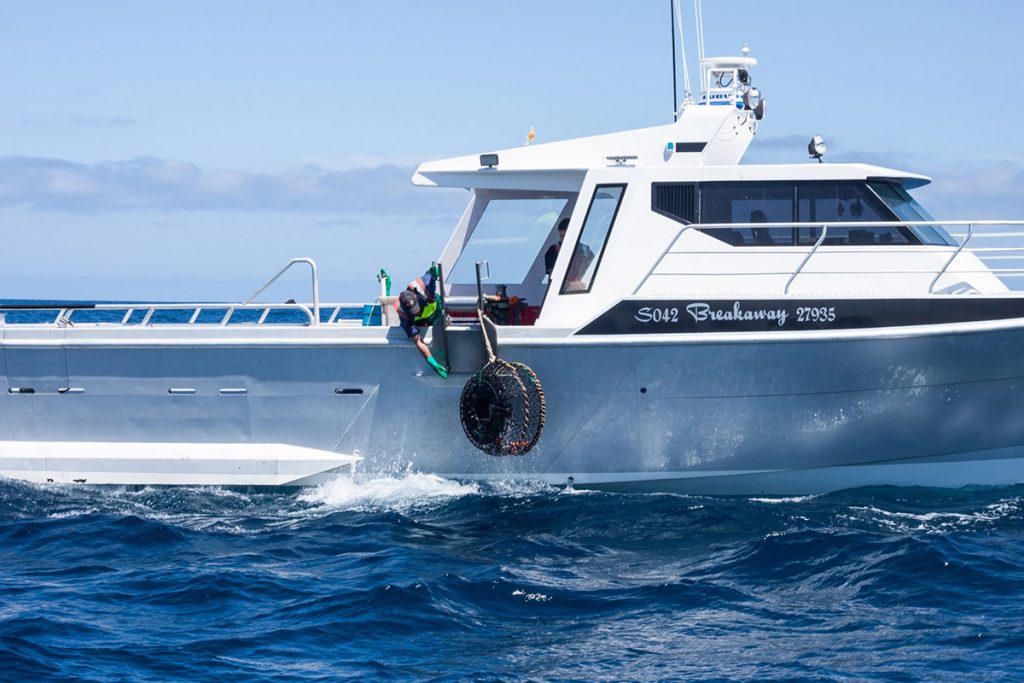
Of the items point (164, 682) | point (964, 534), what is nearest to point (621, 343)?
point (964, 534)

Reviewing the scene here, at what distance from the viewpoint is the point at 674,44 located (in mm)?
13352

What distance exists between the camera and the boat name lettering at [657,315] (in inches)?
431

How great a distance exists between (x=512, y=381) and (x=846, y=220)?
3545mm

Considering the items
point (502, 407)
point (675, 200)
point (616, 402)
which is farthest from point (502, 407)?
point (675, 200)

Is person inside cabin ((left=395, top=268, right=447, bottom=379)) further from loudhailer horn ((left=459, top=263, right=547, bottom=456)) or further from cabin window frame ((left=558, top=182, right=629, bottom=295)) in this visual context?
cabin window frame ((left=558, top=182, right=629, bottom=295))

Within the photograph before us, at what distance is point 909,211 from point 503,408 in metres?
4.37

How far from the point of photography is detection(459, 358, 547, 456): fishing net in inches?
427

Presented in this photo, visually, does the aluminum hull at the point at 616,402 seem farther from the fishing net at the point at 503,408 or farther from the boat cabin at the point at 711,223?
the boat cabin at the point at 711,223

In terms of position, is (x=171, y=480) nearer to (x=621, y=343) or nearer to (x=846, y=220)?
(x=621, y=343)

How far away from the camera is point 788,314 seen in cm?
1077

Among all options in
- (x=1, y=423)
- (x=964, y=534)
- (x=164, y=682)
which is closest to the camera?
(x=164, y=682)

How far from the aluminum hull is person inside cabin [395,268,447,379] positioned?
19 centimetres

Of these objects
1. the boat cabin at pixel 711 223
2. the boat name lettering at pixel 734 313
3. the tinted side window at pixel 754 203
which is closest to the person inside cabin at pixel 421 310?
the boat cabin at pixel 711 223

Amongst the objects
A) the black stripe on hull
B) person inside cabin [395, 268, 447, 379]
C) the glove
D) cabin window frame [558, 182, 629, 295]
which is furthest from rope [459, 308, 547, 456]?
cabin window frame [558, 182, 629, 295]
